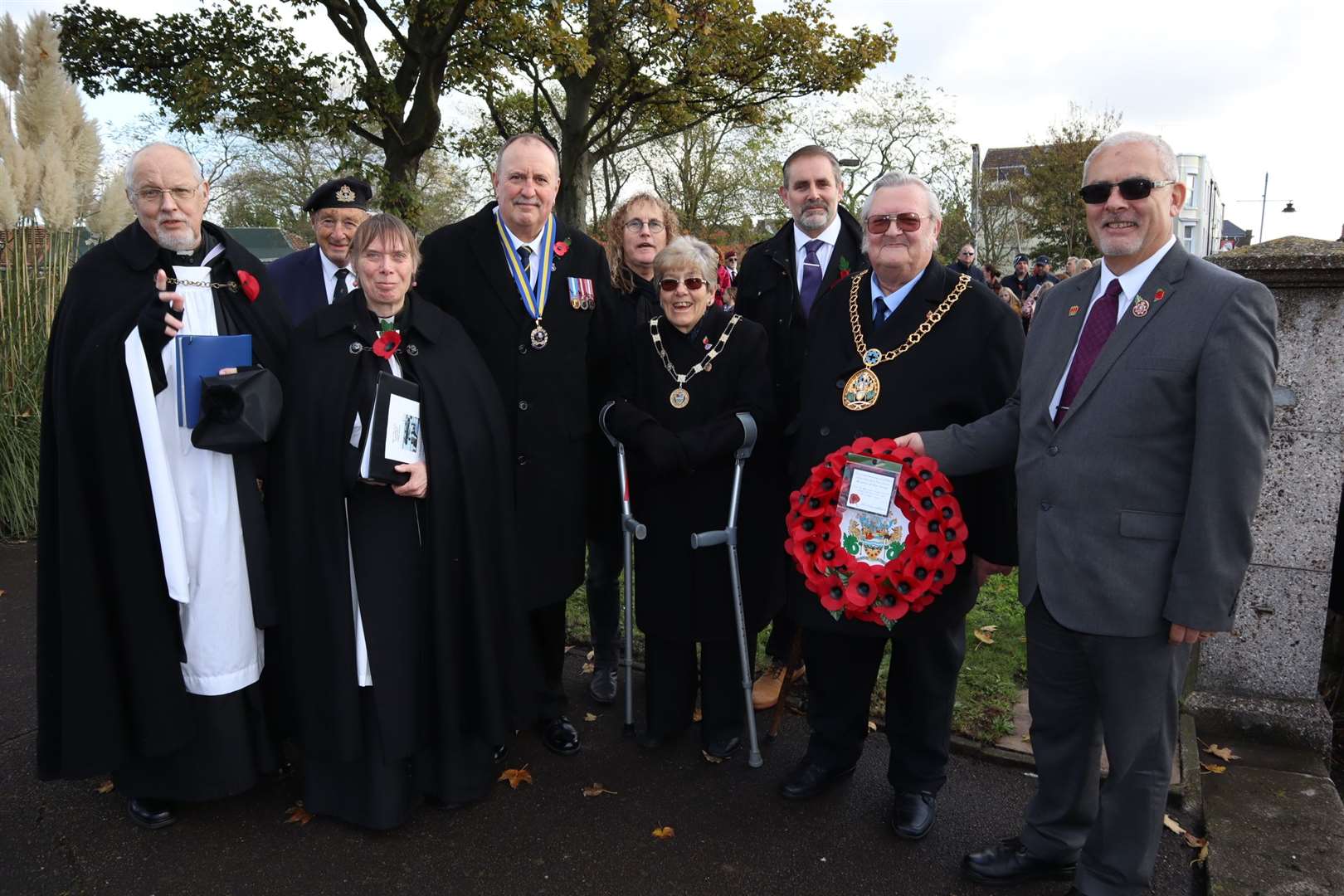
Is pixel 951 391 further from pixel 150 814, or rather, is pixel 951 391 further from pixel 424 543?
pixel 150 814

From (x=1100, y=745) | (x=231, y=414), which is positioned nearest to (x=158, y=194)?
(x=231, y=414)

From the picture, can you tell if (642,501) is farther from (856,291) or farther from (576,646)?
(576,646)

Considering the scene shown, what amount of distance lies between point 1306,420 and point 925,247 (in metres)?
1.93

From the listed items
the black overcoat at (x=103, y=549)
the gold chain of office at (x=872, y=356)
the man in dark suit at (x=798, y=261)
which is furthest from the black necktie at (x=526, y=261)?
the gold chain of office at (x=872, y=356)

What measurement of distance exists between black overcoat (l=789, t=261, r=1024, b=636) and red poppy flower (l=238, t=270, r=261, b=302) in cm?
234

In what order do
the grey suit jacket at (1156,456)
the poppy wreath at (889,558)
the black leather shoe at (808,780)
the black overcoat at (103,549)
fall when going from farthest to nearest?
the black leather shoe at (808,780) → the black overcoat at (103,549) → the poppy wreath at (889,558) → the grey suit jacket at (1156,456)

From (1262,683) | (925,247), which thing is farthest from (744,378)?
(1262,683)

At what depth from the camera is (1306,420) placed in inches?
151

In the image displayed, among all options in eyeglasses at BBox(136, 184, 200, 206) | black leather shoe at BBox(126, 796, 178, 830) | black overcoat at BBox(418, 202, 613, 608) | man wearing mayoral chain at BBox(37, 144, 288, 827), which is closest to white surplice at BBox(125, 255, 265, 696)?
man wearing mayoral chain at BBox(37, 144, 288, 827)

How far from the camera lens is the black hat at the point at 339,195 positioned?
5.16 meters

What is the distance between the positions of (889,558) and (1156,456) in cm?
90

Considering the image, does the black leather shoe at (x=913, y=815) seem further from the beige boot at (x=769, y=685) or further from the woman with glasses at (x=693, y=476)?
the beige boot at (x=769, y=685)

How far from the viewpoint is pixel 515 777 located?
396cm

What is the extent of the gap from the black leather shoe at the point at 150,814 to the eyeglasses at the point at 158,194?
2.35m
